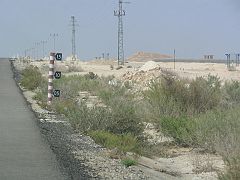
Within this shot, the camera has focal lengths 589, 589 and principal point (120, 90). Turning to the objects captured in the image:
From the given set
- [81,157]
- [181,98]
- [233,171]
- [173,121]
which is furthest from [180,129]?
[233,171]

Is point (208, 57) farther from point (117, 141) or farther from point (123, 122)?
point (117, 141)

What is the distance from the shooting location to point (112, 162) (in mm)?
12422

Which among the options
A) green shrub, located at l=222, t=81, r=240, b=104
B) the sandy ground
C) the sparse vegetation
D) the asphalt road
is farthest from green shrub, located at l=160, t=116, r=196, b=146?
the sandy ground

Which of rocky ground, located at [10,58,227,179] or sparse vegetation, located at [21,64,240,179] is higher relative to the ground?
sparse vegetation, located at [21,64,240,179]

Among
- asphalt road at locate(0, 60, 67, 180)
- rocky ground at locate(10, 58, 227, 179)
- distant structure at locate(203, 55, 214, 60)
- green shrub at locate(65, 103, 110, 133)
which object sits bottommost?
rocky ground at locate(10, 58, 227, 179)

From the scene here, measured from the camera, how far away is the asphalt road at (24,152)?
10.4 metres

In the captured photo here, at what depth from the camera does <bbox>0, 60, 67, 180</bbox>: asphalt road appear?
34.1 ft

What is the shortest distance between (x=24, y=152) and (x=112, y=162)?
1960 millimetres

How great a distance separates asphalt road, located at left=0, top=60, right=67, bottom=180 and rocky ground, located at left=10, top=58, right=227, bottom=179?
0.27 meters

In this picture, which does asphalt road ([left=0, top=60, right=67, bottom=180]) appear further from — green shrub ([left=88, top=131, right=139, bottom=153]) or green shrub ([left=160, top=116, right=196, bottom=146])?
green shrub ([left=160, top=116, right=196, bottom=146])

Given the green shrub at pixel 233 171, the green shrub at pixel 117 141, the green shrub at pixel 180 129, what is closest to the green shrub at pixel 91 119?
the green shrub at pixel 117 141

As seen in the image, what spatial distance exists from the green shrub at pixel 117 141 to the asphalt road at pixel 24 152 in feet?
5.20

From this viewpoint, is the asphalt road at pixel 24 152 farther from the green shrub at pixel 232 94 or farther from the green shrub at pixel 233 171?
the green shrub at pixel 232 94

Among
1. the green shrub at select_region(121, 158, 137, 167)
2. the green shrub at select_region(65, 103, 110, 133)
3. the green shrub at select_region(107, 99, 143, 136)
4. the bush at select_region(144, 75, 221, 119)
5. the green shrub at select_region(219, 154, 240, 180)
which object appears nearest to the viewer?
the green shrub at select_region(219, 154, 240, 180)
